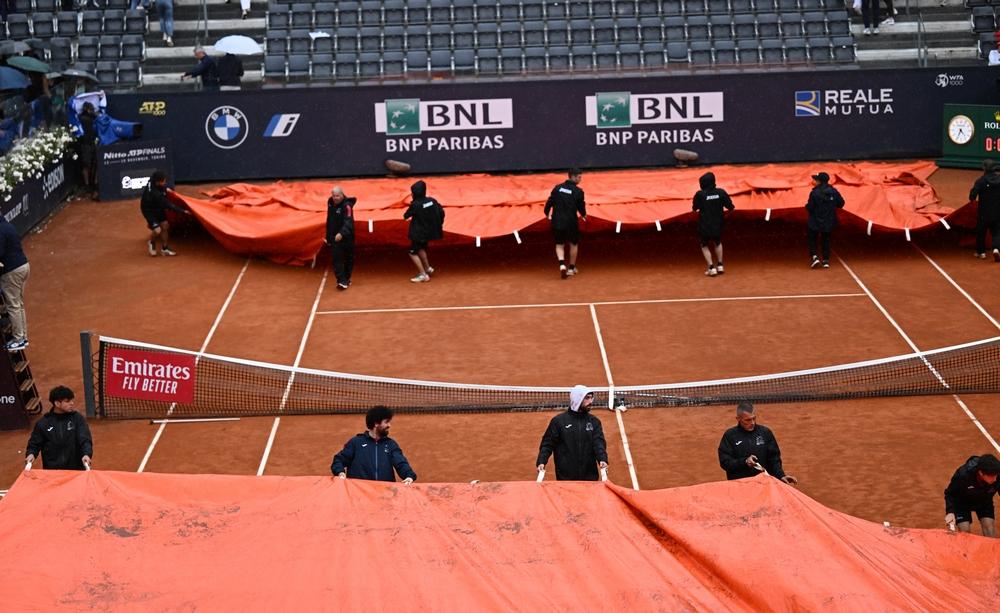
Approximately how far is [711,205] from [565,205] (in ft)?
7.40

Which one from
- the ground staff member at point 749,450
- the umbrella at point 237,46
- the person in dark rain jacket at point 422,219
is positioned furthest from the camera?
the umbrella at point 237,46

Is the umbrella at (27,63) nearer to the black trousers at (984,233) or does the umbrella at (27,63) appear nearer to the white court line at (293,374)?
the white court line at (293,374)

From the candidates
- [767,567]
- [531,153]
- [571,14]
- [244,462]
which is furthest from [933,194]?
[767,567]

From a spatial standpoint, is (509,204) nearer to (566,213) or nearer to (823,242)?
(566,213)

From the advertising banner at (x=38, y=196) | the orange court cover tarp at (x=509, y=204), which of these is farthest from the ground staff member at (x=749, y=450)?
the advertising banner at (x=38, y=196)

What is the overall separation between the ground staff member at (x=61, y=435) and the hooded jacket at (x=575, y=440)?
4207 millimetres

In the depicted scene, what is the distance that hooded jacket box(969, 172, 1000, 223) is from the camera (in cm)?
2141

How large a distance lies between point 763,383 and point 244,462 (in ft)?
20.6

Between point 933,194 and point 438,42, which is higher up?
point 438,42

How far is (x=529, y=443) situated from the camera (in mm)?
15375

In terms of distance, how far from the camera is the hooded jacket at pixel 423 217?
21.6 meters

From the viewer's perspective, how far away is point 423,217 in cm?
2159

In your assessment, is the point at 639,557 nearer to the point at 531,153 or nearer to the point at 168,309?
the point at 168,309

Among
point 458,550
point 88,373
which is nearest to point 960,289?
point 88,373
